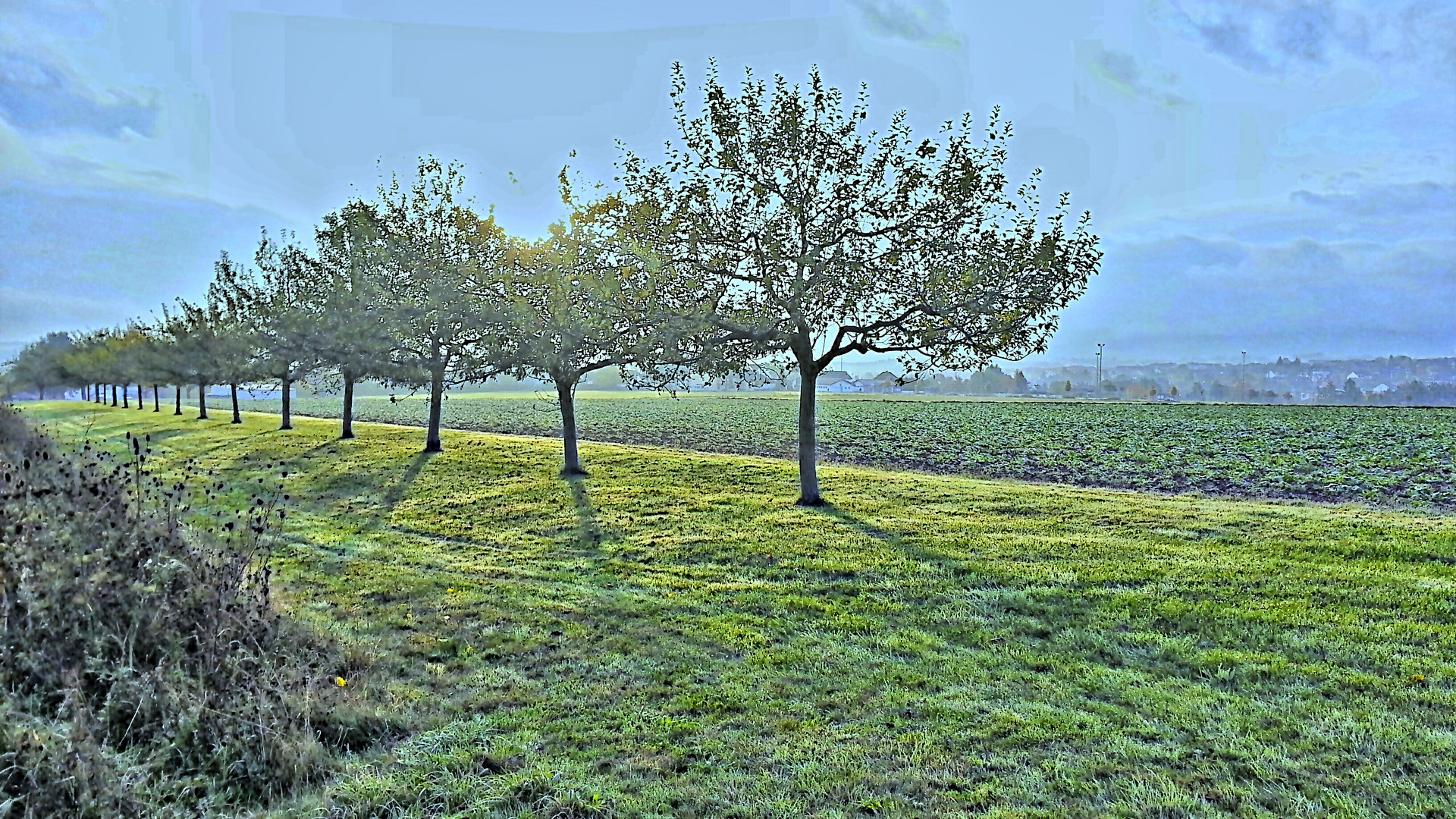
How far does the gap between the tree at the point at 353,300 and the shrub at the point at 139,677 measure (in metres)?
20.3

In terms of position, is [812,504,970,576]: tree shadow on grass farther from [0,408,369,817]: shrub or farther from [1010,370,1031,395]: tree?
[1010,370,1031,395]: tree

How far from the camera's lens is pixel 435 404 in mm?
27078

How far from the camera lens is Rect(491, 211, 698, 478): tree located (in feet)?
56.7

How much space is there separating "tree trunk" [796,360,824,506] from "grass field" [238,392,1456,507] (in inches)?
380

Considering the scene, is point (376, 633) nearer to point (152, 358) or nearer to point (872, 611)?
point (872, 611)

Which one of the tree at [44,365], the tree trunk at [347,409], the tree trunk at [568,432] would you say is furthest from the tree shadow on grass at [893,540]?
the tree at [44,365]

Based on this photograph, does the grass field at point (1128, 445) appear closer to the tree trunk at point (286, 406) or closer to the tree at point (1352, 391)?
the tree trunk at point (286, 406)

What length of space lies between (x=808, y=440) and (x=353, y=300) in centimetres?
1990

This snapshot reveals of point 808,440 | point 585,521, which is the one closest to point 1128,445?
point 808,440

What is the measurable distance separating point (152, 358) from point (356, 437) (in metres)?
25.1

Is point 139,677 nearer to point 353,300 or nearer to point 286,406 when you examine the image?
point 353,300

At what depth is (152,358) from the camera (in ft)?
153

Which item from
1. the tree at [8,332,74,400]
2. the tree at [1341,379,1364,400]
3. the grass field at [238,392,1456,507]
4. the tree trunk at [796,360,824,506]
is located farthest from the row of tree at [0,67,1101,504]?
the tree at [1341,379,1364,400]

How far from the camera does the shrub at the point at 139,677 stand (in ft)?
14.9
